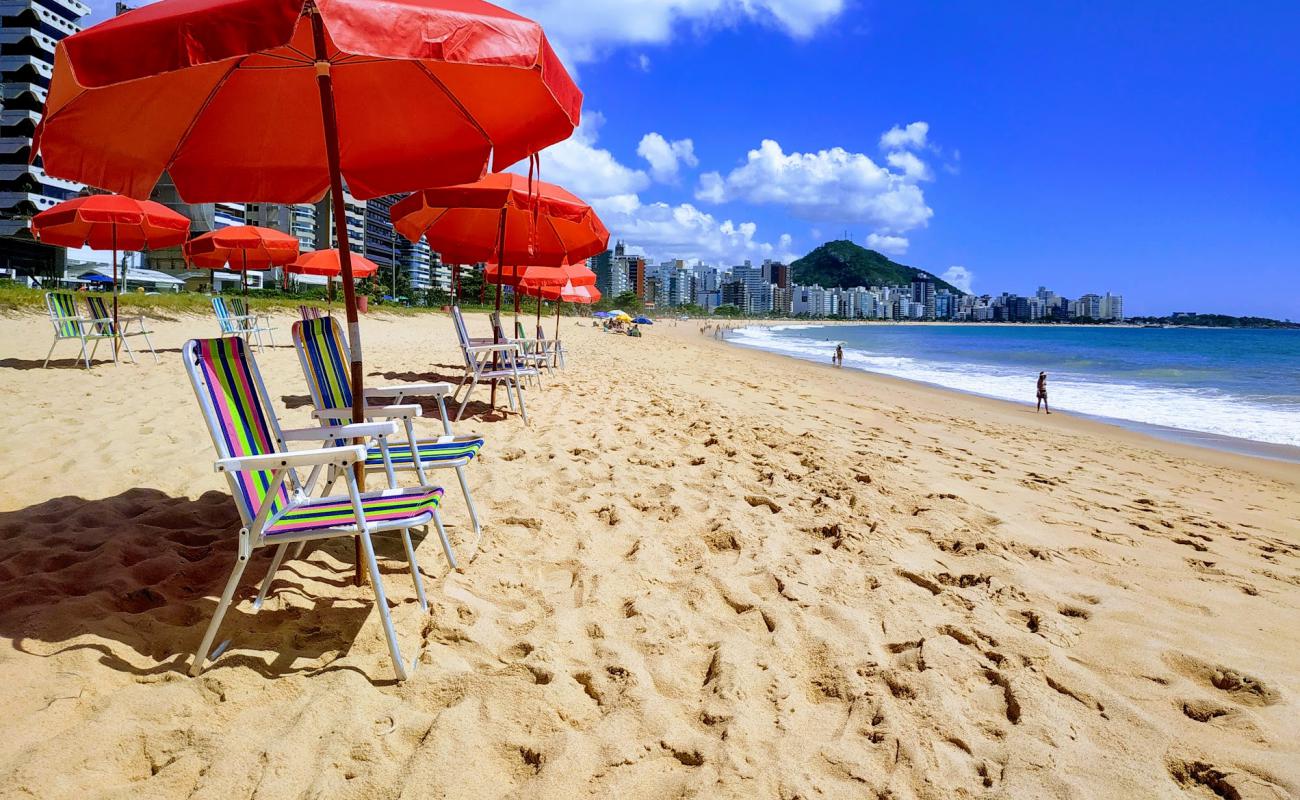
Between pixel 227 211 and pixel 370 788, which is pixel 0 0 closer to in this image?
pixel 227 211

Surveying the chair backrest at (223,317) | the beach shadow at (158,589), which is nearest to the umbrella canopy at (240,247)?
the chair backrest at (223,317)

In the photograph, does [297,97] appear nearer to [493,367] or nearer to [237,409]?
[237,409]

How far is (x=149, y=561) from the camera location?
8.78ft

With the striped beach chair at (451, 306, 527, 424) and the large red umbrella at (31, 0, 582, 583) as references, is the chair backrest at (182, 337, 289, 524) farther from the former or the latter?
the striped beach chair at (451, 306, 527, 424)

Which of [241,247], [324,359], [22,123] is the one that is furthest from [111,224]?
[22,123]

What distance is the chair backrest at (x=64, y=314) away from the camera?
313 inches

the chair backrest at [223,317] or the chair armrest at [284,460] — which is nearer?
the chair armrest at [284,460]

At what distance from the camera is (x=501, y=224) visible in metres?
6.48

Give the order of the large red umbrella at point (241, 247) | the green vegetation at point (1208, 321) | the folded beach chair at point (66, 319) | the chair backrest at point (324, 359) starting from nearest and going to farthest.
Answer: the chair backrest at point (324, 359) < the folded beach chair at point (66, 319) < the large red umbrella at point (241, 247) < the green vegetation at point (1208, 321)

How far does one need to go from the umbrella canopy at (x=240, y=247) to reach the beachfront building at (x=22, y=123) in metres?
46.4

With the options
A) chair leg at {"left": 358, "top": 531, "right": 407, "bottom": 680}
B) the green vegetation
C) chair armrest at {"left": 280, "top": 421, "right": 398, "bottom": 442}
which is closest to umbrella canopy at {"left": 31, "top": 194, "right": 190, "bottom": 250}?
chair armrest at {"left": 280, "top": 421, "right": 398, "bottom": 442}

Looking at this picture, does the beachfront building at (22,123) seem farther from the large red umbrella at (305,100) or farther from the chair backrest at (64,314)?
the large red umbrella at (305,100)

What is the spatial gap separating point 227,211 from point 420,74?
69.4 meters

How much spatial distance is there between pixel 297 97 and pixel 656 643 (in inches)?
116
